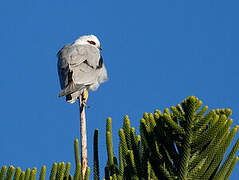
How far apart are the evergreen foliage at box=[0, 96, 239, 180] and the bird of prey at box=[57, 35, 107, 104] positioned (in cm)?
326

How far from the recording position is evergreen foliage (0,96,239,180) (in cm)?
336

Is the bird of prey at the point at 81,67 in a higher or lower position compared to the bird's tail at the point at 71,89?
higher

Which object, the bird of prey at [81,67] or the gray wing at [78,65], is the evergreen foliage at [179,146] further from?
the gray wing at [78,65]

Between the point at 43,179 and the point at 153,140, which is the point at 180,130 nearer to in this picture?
the point at 153,140

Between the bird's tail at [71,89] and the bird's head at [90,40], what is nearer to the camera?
the bird's tail at [71,89]

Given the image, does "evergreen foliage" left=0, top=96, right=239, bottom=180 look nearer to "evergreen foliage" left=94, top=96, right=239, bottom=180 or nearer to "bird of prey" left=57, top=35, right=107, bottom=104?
"evergreen foliage" left=94, top=96, right=239, bottom=180

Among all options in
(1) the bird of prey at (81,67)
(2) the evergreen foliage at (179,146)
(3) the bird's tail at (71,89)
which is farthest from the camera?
(1) the bird of prey at (81,67)

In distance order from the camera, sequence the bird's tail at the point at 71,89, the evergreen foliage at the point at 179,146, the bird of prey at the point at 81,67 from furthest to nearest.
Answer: the bird of prey at the point at 81,67, the bird's tail at the point at 71,89, the evergreen foliage at the point at 179,146

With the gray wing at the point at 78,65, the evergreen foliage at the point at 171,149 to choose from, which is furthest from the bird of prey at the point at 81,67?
the evergreen foliage at the point at 171,149

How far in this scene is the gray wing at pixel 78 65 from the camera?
741 centimetres

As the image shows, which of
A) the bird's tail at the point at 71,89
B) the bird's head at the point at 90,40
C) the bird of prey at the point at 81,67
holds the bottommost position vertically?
the bird's tail at the point at 71,89

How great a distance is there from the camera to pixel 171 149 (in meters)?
3.51

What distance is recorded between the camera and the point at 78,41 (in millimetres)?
9047

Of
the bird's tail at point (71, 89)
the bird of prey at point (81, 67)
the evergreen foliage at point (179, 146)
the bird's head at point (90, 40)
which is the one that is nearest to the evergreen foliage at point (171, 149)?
the evergreen foliage at point (179, 146)
